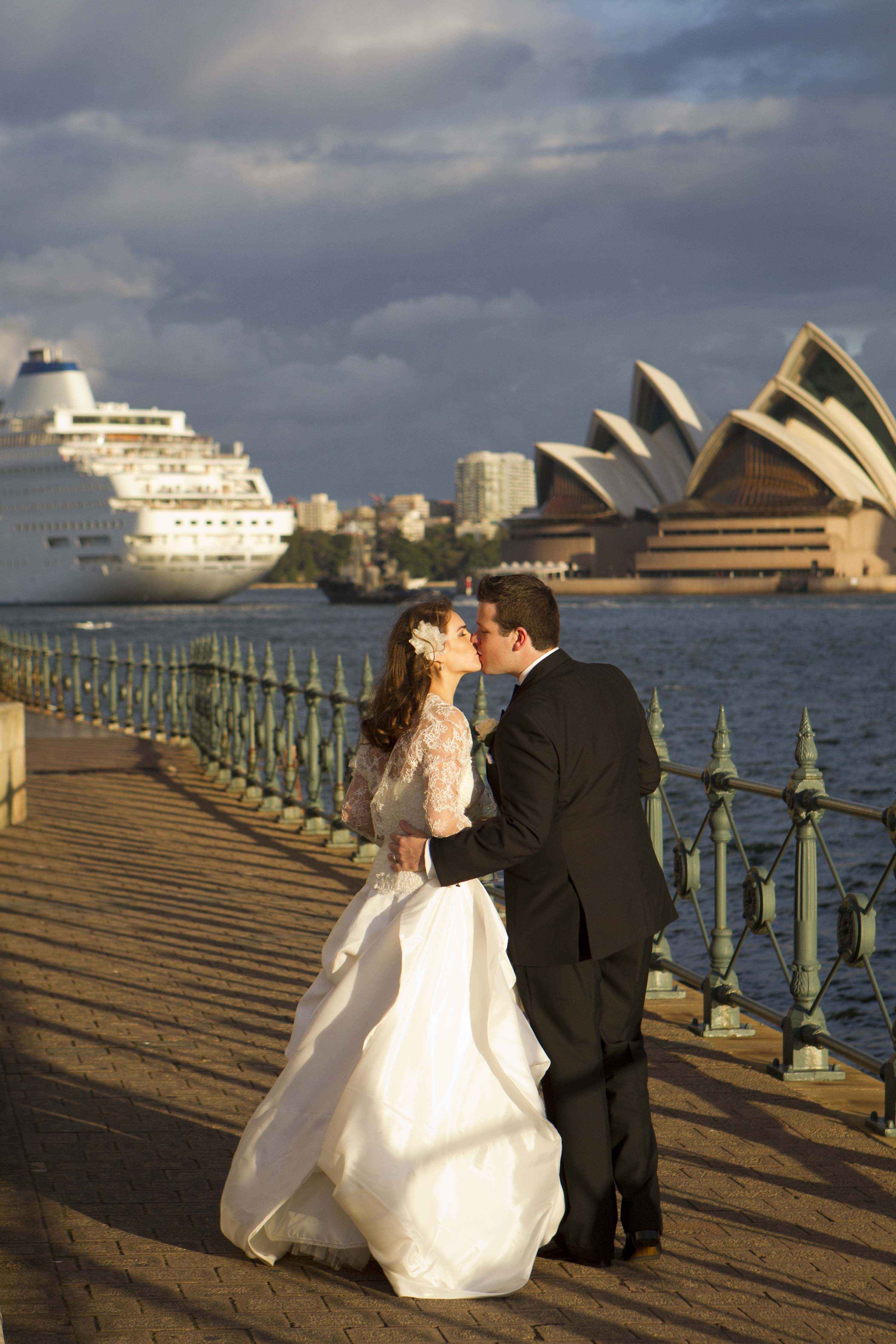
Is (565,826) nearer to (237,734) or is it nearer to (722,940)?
(722,940)

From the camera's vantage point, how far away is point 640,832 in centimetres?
329

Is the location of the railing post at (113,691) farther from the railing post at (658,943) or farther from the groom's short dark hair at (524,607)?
the groom's short dark hair at (524,607)

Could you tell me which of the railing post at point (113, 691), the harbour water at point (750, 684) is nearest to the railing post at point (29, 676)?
the railing post at point (113, 691)

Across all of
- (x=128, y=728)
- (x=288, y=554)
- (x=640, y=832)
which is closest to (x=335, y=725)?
(x=640, y=832)

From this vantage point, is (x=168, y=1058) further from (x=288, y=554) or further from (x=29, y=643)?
(x=288, y=554)

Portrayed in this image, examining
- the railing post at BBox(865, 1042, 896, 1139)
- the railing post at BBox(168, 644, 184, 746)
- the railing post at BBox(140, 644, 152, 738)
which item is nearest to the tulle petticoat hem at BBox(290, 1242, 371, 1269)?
the railing post at BBox(865, 1042, 896, 1139)

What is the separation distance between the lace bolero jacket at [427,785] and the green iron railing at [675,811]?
25 centimetres

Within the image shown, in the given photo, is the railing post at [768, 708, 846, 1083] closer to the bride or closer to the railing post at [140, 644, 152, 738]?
the bride

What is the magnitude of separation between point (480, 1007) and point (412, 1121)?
0.28 m

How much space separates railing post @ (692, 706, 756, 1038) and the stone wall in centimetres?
585

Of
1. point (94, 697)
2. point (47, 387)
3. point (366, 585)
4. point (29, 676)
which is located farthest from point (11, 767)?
point (366, 585)

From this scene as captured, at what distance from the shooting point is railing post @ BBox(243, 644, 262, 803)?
11320 millimetres

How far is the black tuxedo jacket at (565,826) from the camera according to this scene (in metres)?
3.06

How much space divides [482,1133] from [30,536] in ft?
306
